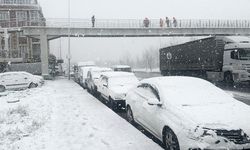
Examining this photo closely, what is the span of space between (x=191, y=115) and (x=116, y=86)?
8955mm

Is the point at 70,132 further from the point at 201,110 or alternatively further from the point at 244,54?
the point at 244,54

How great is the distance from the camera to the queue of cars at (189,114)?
22.5 feet

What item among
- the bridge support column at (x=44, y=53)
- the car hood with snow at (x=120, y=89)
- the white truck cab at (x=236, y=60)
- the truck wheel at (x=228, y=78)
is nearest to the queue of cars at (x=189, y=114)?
the car hood with snow at (x=120, y=89)

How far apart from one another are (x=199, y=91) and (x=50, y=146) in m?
3.77

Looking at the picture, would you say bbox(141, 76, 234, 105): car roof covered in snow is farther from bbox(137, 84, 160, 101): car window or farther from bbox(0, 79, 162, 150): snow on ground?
bbox(0, 79, 162, 150): snow on ground

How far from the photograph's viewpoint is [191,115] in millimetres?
7355

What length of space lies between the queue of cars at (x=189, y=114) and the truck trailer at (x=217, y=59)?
16.0 m

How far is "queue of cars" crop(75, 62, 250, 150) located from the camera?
6852 millimetres

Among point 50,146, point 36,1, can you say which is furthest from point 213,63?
point 36,1

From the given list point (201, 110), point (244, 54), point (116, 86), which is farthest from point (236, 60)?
point (201, 110)

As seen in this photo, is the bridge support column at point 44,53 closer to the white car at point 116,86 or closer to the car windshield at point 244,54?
the car windshield at point 244,54

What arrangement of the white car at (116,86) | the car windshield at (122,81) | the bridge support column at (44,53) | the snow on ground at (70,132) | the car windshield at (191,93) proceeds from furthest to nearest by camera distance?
1. the bridge support column at (44,53)
2. the car windshield at (122,81)
3. the white car at (116,86)
4. the car windshield at (191,93)
5. the snow on ground at (70,132)

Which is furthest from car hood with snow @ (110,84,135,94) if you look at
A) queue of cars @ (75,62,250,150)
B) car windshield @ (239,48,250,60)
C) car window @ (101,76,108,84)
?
car windshield @ (239,48,250,60)

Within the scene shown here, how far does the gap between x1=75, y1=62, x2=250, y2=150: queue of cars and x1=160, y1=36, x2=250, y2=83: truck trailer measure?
1603cm
